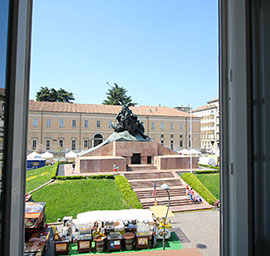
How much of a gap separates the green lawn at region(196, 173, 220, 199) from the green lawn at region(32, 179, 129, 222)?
5.15 m

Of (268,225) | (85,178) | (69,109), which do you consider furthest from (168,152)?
(69,109)

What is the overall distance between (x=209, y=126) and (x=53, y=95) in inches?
1005

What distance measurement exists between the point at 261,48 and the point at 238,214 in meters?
1.15

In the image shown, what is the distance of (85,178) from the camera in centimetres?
1288

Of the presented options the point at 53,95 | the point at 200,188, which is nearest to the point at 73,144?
the point at 53,95

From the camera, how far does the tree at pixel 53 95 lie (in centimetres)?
3822

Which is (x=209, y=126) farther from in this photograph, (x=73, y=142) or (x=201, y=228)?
(x=201, y=228)

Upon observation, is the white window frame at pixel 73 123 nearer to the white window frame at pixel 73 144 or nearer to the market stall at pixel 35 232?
the white window frame at pixel 73 144

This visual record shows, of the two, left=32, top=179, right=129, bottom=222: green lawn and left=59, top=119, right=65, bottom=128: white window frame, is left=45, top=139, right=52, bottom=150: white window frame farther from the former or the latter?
left=32, top=179, right=129, bottom=222: green lawn

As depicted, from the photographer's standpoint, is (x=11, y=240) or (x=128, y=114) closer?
(x=11, y=240)

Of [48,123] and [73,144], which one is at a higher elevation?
[48,123]

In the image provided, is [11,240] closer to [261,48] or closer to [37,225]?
[261,48]

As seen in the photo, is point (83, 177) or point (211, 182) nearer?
point (83, 177)

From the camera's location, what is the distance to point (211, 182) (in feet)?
44.6
